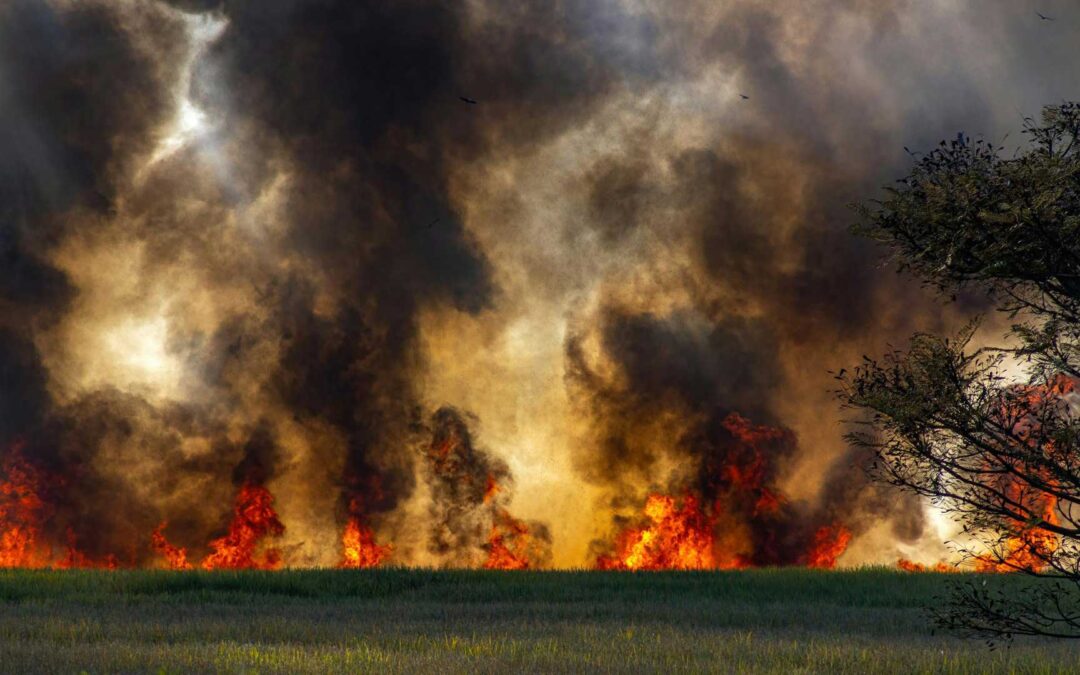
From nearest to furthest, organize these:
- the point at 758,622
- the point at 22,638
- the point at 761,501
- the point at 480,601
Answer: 1. the point at 22,638
2. the point at 758,622
3. the point at 480,601
4. the point at 761,501

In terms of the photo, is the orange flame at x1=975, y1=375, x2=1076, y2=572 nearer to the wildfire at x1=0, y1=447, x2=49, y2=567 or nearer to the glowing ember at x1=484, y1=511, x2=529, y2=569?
the glowing ember at x1=484, y1=511, x2=529, y2=569

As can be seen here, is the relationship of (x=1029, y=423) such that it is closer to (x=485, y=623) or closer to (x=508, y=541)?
(x=485, y=623)

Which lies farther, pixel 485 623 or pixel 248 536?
pixel 248 536

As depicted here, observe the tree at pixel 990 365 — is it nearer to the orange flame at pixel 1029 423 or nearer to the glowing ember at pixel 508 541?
the orange flame at pixel 1029 423

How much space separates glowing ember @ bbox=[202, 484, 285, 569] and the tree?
37409 millimetres

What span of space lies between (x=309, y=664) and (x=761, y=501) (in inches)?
1349

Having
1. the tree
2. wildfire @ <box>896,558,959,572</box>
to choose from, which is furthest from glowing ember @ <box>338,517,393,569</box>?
the tree

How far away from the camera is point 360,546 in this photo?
46.2 meters

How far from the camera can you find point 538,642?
18.2 metres

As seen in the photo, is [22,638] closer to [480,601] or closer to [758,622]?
[480,601]

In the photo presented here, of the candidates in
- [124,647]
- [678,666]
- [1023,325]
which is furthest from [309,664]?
[1023,325]

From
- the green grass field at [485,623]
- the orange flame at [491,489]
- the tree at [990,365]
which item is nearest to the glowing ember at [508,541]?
the orange flame at [491,489]

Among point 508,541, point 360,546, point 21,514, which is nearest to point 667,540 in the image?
point 508,541

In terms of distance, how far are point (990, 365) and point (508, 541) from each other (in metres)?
35.8
